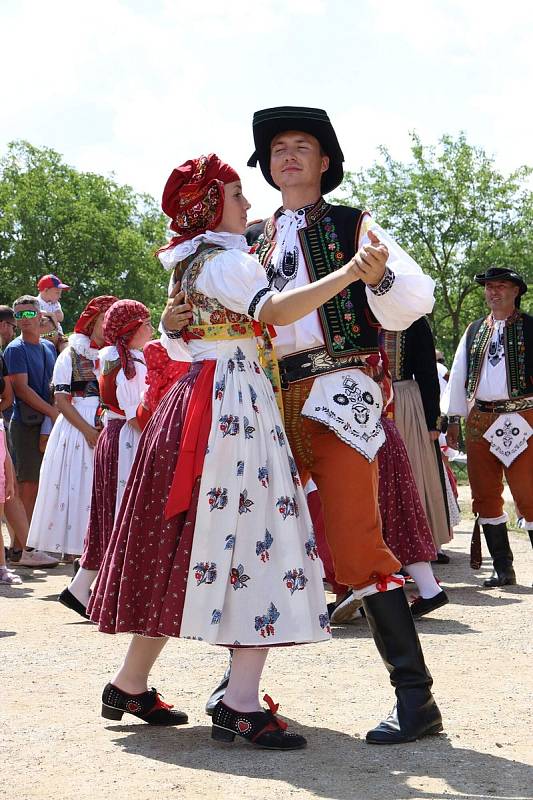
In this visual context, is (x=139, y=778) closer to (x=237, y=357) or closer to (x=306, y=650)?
(x=237, y=357)

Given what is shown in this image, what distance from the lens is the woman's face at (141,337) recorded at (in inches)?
261

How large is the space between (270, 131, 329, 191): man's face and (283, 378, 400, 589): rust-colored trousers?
87cm

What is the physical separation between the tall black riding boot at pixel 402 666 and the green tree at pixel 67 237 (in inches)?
1610

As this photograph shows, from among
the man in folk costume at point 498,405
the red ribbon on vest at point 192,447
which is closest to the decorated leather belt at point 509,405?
the man in folk costume at point 498,405

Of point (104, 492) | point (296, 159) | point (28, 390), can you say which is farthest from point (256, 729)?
point (28, 390)

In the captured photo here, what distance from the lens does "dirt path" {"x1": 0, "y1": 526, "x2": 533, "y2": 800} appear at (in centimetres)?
320

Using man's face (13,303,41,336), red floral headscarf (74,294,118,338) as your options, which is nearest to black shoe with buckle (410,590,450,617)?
red floral headscarf (74,294,118,338)

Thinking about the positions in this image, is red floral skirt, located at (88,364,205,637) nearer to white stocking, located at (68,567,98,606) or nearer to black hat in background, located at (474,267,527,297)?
white stocking, located at (68,567,98,606)

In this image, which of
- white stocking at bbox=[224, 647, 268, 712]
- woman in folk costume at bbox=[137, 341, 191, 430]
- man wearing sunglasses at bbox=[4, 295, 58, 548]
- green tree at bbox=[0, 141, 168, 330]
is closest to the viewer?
white stocking at bbox=[224, 647, 268, 712]

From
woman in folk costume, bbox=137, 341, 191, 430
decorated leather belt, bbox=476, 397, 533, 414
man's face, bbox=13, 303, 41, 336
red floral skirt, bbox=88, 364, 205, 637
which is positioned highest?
man's face, bbox=13, 303, 41, 336

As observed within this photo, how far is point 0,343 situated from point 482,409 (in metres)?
Result: 3.66

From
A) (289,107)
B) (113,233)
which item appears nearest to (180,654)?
(289,107)

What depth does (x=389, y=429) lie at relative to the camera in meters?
6.11

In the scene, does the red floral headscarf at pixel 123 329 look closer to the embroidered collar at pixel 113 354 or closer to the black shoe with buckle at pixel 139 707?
the embroidered collar at pixel 113 354
